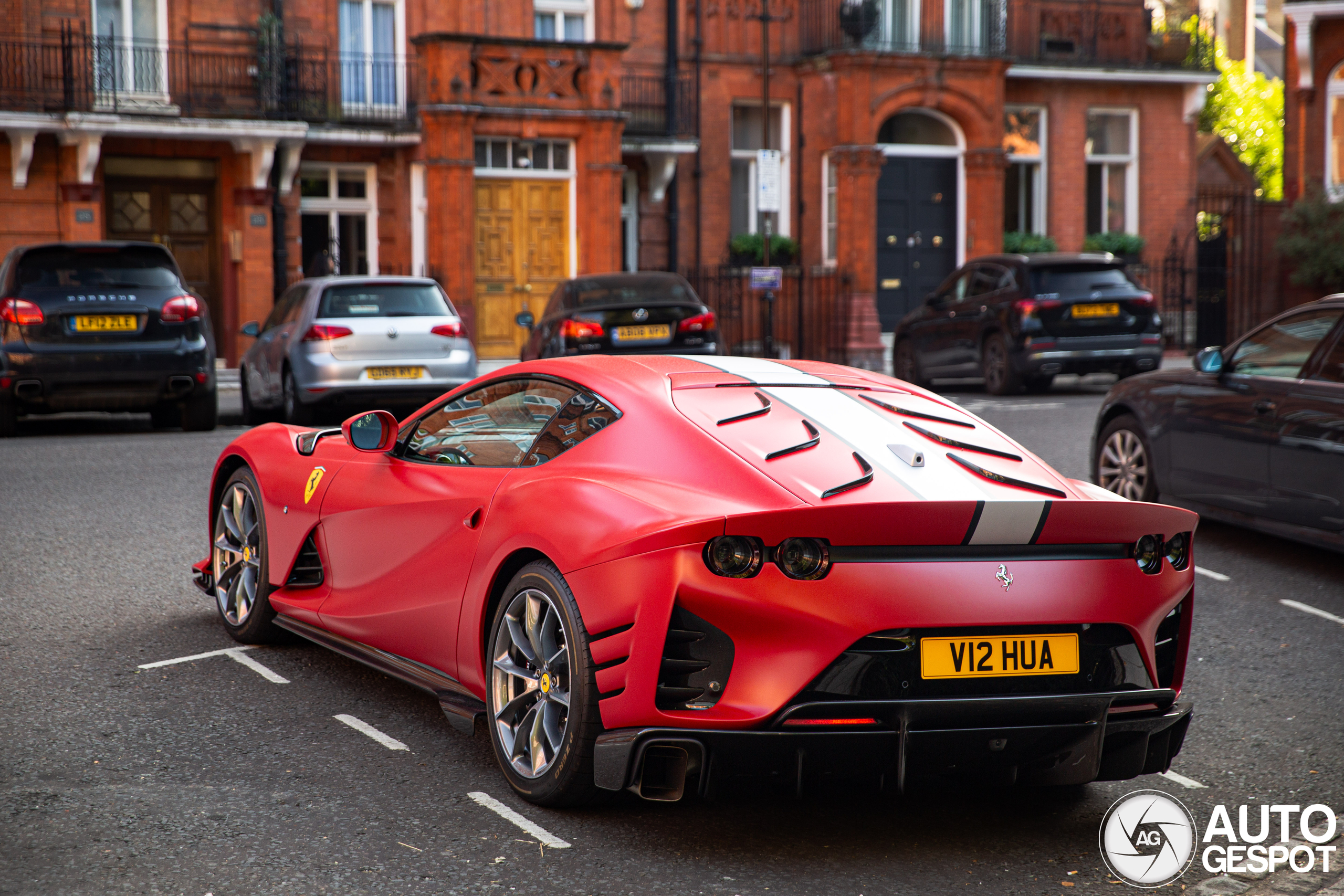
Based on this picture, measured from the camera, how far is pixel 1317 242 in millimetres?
27406

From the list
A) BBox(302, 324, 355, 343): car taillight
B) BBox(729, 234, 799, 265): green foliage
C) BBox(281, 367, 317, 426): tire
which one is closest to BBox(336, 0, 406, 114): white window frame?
BBox(729, 234, 799, 265): green foliage

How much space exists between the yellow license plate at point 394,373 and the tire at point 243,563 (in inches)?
317

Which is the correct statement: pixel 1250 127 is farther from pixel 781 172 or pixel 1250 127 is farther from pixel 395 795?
pixel 395 795

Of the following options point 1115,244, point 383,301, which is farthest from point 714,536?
point 1115,244

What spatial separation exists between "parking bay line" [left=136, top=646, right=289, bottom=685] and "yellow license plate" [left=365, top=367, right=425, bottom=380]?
27.9 feet

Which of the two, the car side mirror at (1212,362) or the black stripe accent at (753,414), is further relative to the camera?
the car side mirror at (1212,362)

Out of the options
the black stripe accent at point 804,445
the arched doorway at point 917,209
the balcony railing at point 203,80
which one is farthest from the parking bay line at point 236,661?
the arched doorway at point 917,209

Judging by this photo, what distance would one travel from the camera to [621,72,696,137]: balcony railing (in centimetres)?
2702

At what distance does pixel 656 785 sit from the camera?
3.84 meters

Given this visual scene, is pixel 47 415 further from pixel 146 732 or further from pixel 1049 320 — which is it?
pixel 146 732

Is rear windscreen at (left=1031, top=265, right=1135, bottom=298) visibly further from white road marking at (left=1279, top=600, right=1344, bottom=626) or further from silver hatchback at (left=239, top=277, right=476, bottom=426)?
white road marking at (left=1279, top=600, right=1344, bottom=626)

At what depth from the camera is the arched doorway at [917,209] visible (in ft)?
94.6

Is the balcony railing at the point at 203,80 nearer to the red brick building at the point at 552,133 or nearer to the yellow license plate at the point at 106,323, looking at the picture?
the red brick building at the point at 552,133

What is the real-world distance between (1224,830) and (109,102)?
2282 cm
